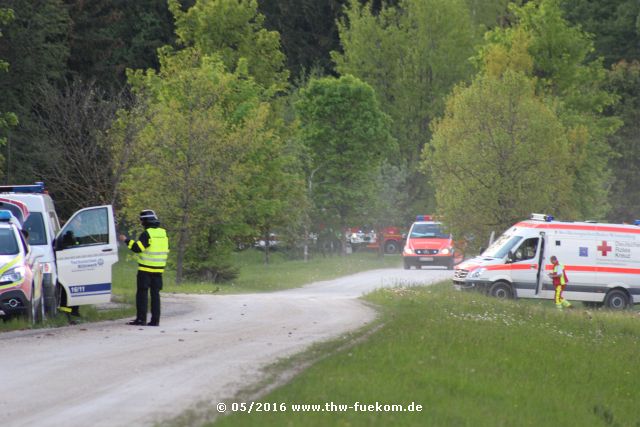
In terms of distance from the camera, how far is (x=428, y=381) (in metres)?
13.9

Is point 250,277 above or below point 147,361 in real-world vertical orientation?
below

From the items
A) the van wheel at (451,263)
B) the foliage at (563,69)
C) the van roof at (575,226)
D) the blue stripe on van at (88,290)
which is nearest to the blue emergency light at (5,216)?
the blue stripe on van at (88,290)

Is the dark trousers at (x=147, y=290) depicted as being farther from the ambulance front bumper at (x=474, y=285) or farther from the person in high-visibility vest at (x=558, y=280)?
the ambulance front bumper at (x=474, y=285)

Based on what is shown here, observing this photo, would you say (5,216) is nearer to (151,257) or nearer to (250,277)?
(151,257)

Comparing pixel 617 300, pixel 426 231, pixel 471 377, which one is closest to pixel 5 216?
pixel 471 377

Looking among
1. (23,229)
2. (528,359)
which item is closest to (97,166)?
(23,229)

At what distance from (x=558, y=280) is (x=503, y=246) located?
6.83ft

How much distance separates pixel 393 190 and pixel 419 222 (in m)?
14.1

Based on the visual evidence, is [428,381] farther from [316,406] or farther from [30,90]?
[30,90]

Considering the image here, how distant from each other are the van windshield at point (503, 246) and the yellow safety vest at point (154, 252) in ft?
57.2

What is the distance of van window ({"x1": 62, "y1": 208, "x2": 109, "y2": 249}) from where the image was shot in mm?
21328

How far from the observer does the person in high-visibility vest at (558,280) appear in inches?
1350

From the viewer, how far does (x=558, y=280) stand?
34469mm

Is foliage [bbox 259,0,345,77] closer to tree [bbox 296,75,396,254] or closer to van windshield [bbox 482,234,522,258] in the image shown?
tree [bbox 296,75,396,254]
